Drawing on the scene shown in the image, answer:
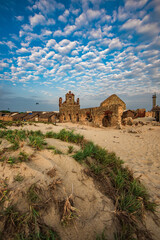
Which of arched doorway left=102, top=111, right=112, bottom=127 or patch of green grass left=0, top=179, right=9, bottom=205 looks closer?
patch of green grass left=0, top=179, right=9, bottom=205

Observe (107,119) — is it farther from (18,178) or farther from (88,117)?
(18,178)

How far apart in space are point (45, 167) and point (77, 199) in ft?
2.39

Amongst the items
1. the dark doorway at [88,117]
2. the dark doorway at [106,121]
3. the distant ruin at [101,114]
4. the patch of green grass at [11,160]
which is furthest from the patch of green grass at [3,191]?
→ the dark doorway at [88,117]

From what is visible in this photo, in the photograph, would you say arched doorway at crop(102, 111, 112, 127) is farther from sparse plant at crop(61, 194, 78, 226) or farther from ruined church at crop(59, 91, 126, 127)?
sparse plant at crop(61, 194, 78, 226)

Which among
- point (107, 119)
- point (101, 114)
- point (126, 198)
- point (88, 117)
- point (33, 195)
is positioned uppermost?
point (101, 114)

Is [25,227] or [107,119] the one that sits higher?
[107,119]

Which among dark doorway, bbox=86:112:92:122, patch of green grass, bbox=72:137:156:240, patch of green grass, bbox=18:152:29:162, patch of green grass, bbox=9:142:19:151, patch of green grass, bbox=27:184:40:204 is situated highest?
dark doorway, bbox=86:112:92:122

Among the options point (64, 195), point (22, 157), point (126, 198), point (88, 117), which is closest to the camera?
point (64, 195)

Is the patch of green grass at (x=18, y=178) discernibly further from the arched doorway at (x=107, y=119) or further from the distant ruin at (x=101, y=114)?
the arched doorway at (x=107, y=119)

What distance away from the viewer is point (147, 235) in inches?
47.3

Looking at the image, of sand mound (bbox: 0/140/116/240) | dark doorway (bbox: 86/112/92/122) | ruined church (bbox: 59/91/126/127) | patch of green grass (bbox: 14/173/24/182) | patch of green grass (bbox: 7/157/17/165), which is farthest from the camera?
dark doorway (bbox: 86/112/92/122)

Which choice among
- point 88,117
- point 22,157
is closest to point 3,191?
point 22,157

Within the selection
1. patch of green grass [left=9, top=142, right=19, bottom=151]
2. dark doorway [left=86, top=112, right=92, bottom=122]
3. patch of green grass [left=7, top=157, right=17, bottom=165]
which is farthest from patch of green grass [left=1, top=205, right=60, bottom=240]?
dark doorway [left=86, top=112, right=92, bottom=122]

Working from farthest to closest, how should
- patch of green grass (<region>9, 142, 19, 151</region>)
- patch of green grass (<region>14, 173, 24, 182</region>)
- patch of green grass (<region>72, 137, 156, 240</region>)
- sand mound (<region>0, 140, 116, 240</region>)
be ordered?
1. patch of green grass (<region>9, 142, 19, 151</region>)
2. patch of green grass (<region>14, 173, 24, 182</region>)
3. patch of green grass (<region>72, 137, 156, 240</region>)
4. sand mound (<region>0, 140, 116, 240</region>)
